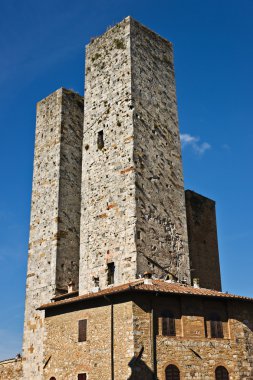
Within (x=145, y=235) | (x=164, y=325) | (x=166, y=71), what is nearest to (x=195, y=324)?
(x=164, y=325)

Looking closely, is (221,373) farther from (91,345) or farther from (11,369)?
(11,369)

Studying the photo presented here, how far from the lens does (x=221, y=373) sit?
17.8 m

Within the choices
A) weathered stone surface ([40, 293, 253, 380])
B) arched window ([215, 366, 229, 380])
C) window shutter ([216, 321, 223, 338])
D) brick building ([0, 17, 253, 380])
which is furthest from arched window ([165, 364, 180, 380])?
window shutter ([216, 321, 223, 338])

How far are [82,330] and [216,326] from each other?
515 centimetres

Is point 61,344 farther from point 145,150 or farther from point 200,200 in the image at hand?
point 200,200

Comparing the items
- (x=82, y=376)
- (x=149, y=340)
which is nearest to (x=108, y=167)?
(x=149, y=340)

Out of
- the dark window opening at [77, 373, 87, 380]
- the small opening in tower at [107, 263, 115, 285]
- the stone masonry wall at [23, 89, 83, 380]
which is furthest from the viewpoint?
the stone masonry wall at [23, 89, 83, 380]

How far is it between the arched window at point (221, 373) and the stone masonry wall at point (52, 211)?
9287mm

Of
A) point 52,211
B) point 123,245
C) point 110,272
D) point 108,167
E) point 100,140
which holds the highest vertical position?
point 100,140

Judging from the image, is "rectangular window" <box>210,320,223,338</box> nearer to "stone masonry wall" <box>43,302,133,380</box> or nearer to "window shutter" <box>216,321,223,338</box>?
"window shutter" <box>216,321,223,338</box>

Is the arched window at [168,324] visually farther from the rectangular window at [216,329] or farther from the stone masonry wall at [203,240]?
the stone masonry wall at [203,240]

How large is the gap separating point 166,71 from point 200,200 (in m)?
7.80

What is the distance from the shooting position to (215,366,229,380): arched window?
17672 mm

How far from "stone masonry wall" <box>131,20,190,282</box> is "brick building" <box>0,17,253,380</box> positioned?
70 mm
